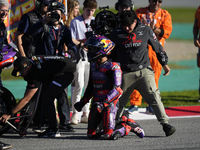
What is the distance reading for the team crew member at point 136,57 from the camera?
588 cm

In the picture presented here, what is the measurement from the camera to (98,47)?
18.5 feet

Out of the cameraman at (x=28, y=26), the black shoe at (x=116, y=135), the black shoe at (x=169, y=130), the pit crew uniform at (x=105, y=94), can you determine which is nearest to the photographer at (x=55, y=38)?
the cameraman at (x=28, y=26)


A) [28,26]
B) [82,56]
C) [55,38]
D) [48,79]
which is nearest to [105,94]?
[48,79]

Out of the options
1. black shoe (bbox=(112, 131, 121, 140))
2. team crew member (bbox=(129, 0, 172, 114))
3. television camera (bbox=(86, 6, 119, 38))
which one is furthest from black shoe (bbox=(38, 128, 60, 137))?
team crew member (bbox=(129, 0, 172, 114))

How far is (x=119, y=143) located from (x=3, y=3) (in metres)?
3.34

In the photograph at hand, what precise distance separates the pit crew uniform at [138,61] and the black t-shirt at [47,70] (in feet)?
2.87

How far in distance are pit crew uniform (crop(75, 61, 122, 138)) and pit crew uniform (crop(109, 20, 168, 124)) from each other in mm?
364

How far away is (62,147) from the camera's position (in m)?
5.25

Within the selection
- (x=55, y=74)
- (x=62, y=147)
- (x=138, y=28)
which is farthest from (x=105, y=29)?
(x=62, y=147)

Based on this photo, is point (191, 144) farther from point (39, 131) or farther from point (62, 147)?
point (39, 131)

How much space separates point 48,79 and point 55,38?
746 millimetres

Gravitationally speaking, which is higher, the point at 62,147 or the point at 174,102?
the point at 62,147

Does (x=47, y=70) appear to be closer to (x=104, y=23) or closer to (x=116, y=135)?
(x=104, y=23)

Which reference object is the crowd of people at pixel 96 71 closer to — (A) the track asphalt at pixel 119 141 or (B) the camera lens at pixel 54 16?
(B) the camera lens at pixel 54 16
